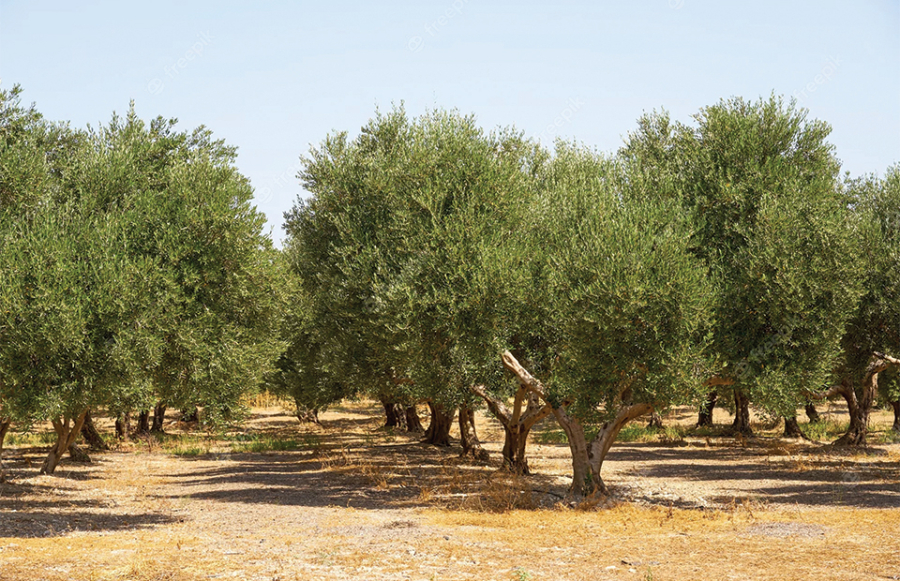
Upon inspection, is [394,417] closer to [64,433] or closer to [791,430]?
[791,430]

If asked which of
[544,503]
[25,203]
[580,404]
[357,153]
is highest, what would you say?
[357,153]

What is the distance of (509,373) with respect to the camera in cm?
3209

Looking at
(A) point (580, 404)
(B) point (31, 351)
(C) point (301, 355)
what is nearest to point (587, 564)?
(A) point (580, 404)

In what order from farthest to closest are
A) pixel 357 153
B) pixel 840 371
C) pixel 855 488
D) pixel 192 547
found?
1. pixel 840 371
2. pixel 357 153
3. pixel 855 488
4. pixel 192 547

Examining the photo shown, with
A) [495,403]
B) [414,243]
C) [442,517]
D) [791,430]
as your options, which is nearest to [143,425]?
[495,403]

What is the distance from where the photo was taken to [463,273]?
27.2 metres

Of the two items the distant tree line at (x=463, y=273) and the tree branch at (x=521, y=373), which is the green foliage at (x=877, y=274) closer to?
the distant tree line at (x=463, y=273)

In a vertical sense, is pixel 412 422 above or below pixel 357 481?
above

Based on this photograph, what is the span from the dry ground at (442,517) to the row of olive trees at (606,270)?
3716 millimetres

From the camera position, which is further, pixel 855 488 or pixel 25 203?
pixel 855 488

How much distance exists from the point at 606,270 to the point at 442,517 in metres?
9.40

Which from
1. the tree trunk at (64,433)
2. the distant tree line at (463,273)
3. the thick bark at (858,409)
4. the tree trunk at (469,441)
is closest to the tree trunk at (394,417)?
the tree trunk at (469,441)

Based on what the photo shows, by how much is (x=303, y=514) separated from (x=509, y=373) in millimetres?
10085

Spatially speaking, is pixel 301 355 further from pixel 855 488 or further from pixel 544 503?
pixel 855 488
